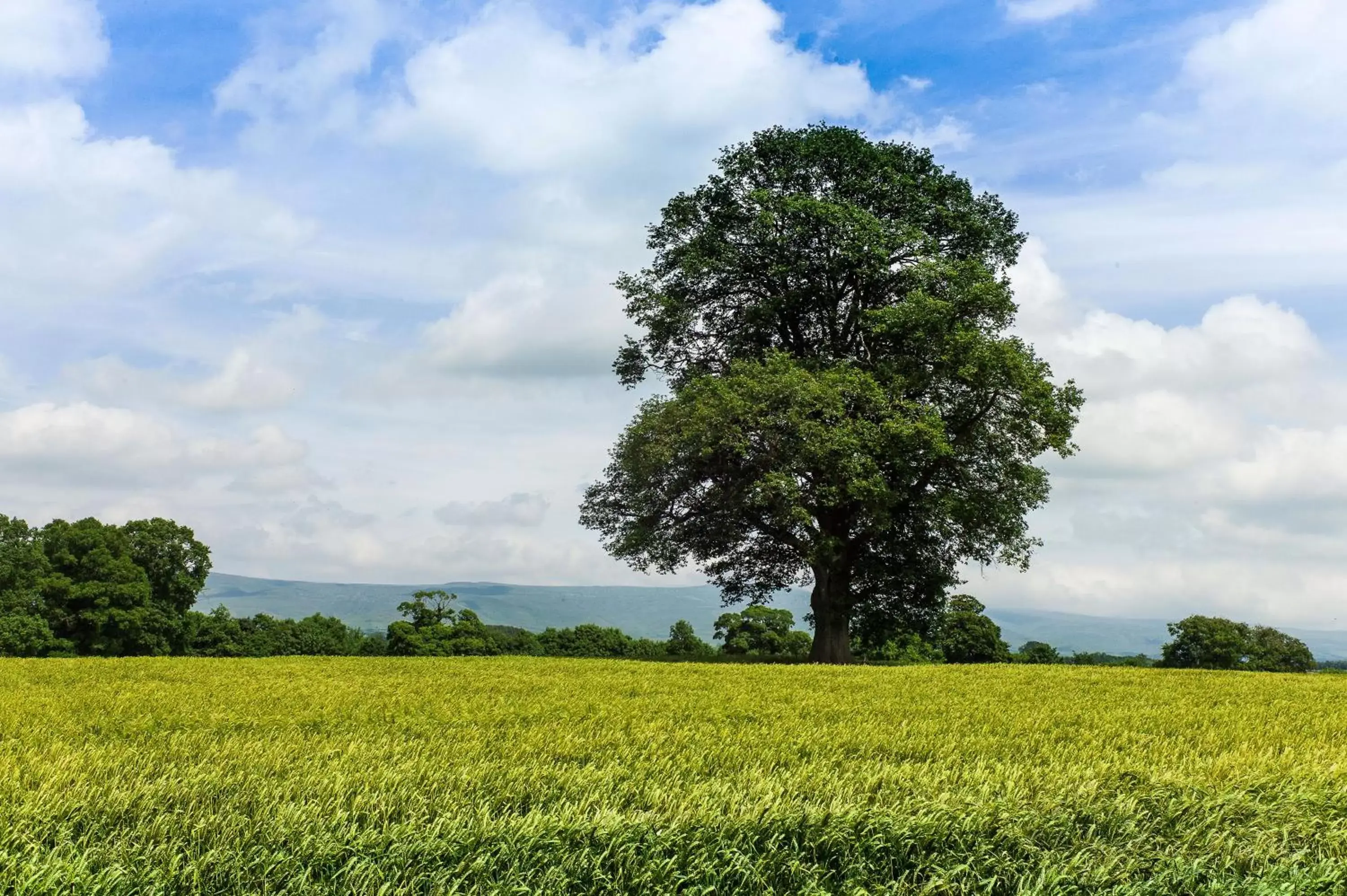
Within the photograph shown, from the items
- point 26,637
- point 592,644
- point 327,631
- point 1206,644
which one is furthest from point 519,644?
point 1206,644

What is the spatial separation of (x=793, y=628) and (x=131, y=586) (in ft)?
103

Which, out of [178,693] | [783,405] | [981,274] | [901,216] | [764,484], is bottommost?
[178,693]

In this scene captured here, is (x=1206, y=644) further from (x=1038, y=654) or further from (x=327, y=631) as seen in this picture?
(x=327, y=631)

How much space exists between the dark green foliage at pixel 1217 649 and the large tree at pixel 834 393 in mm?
12027

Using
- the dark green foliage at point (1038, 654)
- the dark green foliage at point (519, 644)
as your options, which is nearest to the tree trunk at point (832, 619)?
the dark green foliage at point (1038, 654)

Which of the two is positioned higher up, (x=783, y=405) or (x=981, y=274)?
(x=981, y=274)

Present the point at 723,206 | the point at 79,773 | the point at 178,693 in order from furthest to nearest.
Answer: the point at 723,206 < the point at 178,693 < the point at 79,773

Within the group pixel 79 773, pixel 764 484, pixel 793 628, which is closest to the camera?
pixel 79 773

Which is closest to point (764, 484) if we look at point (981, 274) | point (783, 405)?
point (783, 405)

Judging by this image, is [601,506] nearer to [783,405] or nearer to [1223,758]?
[783,405]

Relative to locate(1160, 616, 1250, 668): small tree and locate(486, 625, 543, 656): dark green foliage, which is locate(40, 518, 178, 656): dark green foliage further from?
locate(1160, 616, 1250, 668): small tree

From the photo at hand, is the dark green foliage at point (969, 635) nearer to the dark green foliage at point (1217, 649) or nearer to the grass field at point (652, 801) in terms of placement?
the dark green foliage at point (1217, 649)

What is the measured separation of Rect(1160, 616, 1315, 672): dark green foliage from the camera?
35656mm

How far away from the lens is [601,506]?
3017 centimetres
